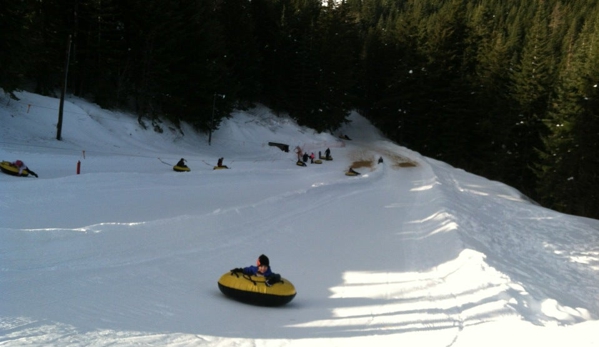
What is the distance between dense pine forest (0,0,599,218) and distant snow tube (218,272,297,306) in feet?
77.9

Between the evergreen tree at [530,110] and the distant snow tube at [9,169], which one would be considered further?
the evergreen tree at [530,110]

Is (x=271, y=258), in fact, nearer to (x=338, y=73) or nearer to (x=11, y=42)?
(x=11, y=42)

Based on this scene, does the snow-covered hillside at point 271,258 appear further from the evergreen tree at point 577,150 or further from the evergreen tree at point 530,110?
the evergreen tree at point 530,110

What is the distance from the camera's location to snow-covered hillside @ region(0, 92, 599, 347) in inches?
281

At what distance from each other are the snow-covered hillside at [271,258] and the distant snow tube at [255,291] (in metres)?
0.18

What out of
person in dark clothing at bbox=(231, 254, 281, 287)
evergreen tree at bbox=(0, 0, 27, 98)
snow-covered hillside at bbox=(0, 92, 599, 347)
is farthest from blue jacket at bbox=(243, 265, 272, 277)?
evergreen tree at bbox=(0, 0, 27, 98)

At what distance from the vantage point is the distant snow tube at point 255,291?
28.3ft

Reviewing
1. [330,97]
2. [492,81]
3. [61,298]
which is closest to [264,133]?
[330,97]

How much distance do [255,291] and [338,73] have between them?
5982 centimetres

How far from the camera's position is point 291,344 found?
274 inches

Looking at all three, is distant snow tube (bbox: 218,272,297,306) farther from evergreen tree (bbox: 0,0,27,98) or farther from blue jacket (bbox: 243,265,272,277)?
evergreen tree (bbox: 0,0,27,98)

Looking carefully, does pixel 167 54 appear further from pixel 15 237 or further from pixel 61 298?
pixel 61 298

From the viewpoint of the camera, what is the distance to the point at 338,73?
217 ft

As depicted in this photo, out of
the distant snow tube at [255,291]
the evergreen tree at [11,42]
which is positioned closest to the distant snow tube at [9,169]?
the evergreen tree at [11,42]
